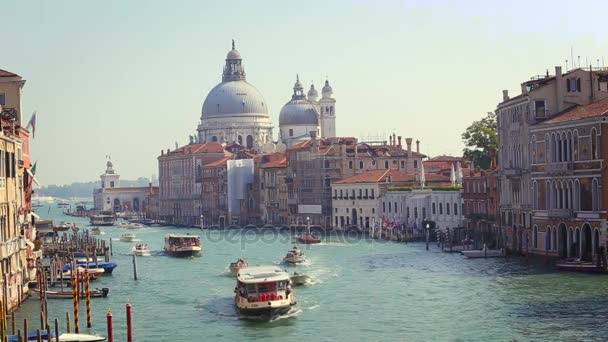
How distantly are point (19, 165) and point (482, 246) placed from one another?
2140cm

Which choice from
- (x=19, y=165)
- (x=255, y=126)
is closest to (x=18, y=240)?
(x=19, y=165)

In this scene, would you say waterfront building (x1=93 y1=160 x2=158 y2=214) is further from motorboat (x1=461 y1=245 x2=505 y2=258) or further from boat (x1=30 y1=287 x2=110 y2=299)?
boat (x1=30 y1=287 x2=110 y2=299)

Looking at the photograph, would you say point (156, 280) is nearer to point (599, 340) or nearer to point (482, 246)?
point (482, 246)

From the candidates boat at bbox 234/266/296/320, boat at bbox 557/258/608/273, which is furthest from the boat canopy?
boat at bbox 557/258/608/273

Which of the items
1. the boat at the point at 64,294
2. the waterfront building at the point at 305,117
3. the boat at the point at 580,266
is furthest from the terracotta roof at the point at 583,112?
the waterfront building at the point at 305,117

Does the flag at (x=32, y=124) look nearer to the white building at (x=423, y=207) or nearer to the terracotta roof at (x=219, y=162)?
the white building at (x=423, y=207)

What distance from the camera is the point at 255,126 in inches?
4727

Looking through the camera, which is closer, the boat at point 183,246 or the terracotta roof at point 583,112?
the terracotta roof at point 583,112

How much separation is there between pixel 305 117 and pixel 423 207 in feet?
175

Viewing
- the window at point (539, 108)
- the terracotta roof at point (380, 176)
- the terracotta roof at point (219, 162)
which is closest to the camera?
the window at point (539, 108)

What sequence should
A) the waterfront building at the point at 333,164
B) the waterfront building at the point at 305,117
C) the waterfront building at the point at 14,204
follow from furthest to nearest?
1. the waterfront building at the point at 305,117
2. the waterfront building at the point at 333,164
3. the waterfront building at the point at 14,204

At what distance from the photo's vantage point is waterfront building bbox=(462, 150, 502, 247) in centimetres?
4891

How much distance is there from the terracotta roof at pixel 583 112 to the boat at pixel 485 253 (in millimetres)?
5188

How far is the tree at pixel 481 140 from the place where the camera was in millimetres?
61344
